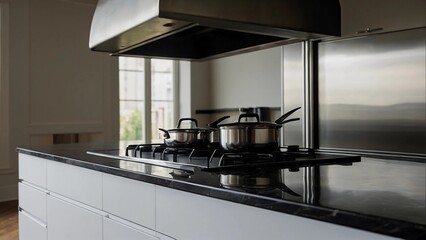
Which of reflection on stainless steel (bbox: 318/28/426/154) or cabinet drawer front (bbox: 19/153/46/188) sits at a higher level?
reflection on stainless steel (bbox: 318/28/426/154)

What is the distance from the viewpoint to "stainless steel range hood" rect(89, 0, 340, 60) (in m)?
1.46

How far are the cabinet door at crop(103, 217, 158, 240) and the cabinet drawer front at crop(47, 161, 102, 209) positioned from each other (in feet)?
0.31

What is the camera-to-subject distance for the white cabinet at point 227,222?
86 centimetres

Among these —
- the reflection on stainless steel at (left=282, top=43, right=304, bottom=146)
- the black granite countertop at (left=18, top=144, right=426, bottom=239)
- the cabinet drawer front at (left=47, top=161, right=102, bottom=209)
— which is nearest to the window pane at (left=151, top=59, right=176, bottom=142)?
the reflection on stainless steel at (left=282, top=43, right=304, bottom=146)

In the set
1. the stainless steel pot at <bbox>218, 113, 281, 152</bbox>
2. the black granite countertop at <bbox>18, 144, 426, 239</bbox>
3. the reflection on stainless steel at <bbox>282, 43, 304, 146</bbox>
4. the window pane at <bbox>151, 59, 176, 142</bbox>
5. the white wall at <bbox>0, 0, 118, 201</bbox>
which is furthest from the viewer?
the window pane at <bbox>151, 59, 176, 142</bbox>

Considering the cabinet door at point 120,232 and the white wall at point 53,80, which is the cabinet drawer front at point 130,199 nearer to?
the cabinet door at point 120,232

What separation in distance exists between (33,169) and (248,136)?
56.1 inches

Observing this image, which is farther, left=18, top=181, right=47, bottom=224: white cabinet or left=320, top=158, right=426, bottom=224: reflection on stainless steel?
left=18, top=181, right=47, bottom=224: white cabinet

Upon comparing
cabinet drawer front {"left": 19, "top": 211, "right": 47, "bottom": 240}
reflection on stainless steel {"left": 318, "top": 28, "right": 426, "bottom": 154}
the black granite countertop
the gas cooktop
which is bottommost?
cabinet drawer front {"left": 19, "top": 211, "right": 47, "bottom": 240}

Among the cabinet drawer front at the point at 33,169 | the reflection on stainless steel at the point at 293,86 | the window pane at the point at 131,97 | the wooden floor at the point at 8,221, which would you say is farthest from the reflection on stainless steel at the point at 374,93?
the window pane at the point at 131,97

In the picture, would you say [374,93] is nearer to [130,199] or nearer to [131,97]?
[130,199]

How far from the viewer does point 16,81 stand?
4723 mm

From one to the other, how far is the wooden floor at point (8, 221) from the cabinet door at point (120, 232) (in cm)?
199

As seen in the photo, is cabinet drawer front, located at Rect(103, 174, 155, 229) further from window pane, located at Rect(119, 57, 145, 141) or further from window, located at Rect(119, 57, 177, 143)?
window pane, located at Rect(119, 57, 145, 141)
